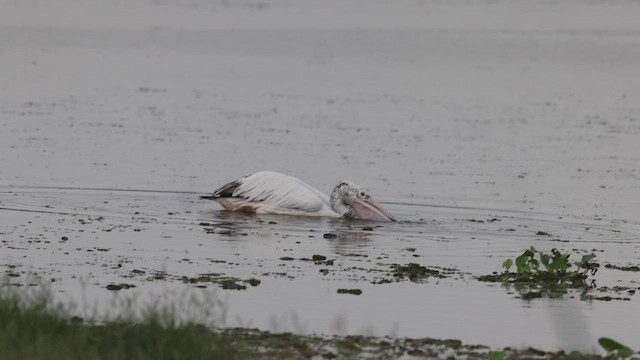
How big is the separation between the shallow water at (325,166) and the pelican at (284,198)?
0.34 metres

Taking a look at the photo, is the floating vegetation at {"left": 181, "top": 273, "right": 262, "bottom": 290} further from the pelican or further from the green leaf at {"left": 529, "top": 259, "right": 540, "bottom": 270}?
the pelican

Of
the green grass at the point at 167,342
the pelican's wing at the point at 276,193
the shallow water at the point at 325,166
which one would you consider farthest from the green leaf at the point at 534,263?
the pelican's wing at the point at 276,193

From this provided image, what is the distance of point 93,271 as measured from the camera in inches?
446

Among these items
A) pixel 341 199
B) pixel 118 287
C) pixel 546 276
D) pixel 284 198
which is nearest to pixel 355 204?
pixel 341 199

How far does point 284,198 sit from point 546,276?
4.76 m

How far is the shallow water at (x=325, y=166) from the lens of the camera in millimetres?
10602

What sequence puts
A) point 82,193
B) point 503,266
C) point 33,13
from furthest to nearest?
point 33,13
point 82,193
point 503,266

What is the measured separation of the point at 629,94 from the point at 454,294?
20.8m

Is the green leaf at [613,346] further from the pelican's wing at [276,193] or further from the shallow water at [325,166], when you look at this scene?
the pelican's wing at [276,193]

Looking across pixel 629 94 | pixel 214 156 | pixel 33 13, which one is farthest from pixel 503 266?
pixel 33 13

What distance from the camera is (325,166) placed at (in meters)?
19.9

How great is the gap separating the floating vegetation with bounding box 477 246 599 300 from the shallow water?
0.19 metres

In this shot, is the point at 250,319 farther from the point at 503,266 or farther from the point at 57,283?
the point at 503,266

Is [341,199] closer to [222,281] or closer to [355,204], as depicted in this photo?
[355,204]
